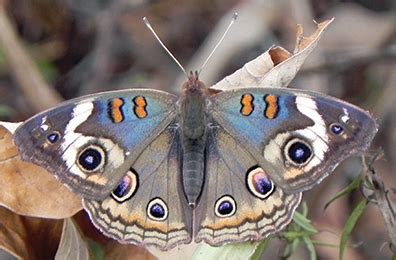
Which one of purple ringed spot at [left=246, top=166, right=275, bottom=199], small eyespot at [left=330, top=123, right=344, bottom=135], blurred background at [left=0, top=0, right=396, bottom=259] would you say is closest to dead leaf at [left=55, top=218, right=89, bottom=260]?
purple ringed spot at [left=246, top=166, right=275, bottom=199]

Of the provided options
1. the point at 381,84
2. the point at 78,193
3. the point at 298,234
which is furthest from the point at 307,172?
the point at 381,84

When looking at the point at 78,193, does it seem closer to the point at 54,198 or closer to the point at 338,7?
the point at 54,198

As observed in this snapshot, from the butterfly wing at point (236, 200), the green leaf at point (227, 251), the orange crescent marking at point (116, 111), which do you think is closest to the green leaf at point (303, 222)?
the butterfly wing at point (236, 200)

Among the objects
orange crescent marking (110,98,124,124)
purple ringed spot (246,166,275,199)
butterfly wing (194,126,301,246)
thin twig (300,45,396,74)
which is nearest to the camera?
butterfly wing (194,126,301,246)

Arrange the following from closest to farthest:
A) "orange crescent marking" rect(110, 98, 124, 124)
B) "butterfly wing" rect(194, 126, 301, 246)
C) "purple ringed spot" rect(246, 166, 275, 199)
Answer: "butterfly wing" rect(194, 126, 301, 246) < "purple ringed spot" rect(246, 166, 275, 199) < "orange crescent marking" rect(110, 98, 124, 124)

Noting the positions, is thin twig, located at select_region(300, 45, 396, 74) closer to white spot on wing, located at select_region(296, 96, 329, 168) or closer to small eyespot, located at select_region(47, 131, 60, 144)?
white spot on wing, located at select_region(296, 96, 329, 168)

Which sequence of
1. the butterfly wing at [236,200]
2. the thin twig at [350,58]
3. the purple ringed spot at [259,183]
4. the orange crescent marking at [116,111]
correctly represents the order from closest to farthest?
1. the butterfly wing at [236,200]
2. the purple ringed spot at [259,183]
3. the orange crescent marking at [116,111]
4. the thin twig at [350,58]

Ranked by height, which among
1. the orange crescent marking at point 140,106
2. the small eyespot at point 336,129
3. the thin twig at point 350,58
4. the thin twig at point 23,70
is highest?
the thin twig at point 23,70

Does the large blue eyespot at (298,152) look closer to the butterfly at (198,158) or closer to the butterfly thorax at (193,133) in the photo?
the butterfly at (198,158)
